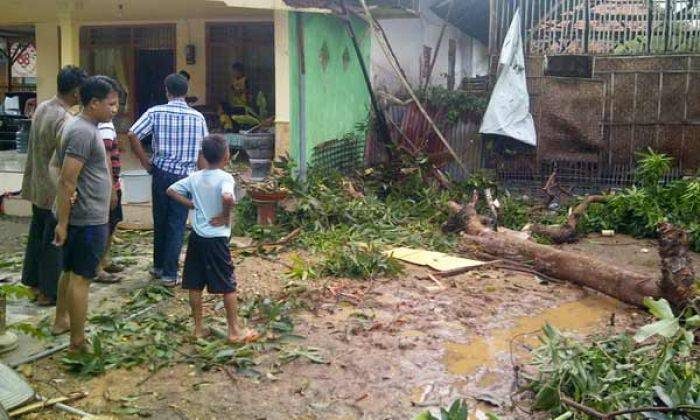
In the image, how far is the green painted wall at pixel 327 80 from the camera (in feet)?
32.2

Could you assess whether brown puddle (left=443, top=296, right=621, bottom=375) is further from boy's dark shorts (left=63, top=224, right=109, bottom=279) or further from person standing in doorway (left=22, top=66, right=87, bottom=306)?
person standing in doorway (left=22, top=66, right=87, bottom=306)

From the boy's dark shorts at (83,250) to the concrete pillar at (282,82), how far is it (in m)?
5.09

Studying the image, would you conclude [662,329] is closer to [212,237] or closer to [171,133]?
[212,237]

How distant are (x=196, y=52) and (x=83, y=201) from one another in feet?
29.4

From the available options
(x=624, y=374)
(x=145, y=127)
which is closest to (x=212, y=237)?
(x=145, y=127)

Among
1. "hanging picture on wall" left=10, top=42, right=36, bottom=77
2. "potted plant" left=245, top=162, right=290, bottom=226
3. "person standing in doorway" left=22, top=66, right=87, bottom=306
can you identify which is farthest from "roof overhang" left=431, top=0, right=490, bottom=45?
"hanging picture on wall" left=10, top=42, right=36, bottom=77

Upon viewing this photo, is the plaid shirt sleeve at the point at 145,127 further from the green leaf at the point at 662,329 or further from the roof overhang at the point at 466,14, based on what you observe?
the roof overhang at the point at 466,14

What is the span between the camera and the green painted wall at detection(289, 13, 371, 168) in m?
9.81

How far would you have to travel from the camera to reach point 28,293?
158 inches

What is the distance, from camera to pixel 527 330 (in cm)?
554

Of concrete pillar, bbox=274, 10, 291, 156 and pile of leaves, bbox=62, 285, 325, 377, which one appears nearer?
pile of leaves, bbox=62, 285, 325, 377

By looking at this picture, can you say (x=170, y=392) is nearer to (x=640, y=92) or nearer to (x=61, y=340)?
(x=61, y=340)

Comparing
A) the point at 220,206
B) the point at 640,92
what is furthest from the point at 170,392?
the point at 640,92

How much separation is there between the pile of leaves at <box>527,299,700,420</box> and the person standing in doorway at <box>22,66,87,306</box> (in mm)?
3659
